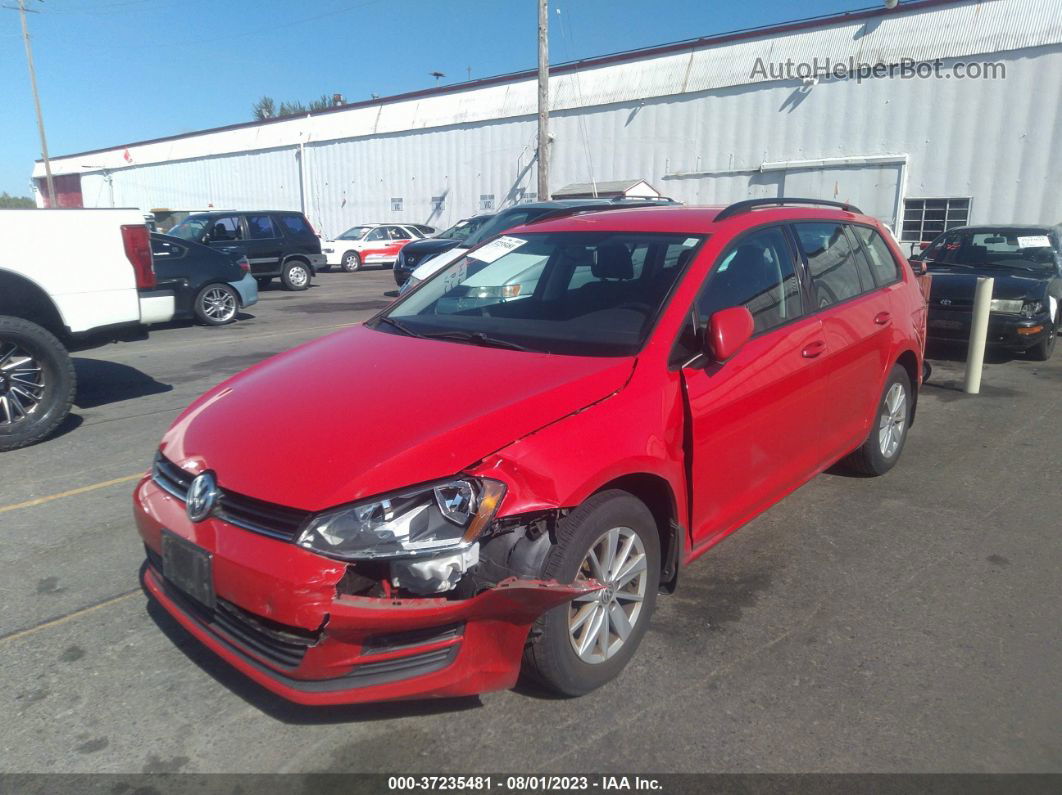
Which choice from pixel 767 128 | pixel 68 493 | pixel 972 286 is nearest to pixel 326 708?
pixel 68 493

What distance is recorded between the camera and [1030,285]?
30.9ft

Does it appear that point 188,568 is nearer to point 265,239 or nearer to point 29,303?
point 29,303

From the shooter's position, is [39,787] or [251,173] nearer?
[39,787]

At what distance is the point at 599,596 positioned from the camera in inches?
111

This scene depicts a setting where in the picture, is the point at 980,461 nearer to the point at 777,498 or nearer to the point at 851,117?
the point at 777,498

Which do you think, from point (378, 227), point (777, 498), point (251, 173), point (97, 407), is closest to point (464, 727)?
point (777, 498)

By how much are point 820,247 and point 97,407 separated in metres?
6.17

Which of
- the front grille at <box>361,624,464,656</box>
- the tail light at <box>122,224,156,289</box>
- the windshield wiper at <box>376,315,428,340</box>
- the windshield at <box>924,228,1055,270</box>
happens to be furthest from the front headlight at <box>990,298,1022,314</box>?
the front grille at <box>361,624,464,656</box>

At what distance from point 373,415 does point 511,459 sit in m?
0.57

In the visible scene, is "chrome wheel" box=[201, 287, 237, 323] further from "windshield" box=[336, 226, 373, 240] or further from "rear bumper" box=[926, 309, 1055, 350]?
"windshield" box=[336, 226, 373, 240]

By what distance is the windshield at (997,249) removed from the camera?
10.3m

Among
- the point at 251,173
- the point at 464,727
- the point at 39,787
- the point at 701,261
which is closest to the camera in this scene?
the point at 39,787

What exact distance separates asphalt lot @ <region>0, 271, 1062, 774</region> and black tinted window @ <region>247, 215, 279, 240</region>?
1393 centimetres

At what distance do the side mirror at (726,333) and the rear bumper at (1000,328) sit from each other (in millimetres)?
6935
